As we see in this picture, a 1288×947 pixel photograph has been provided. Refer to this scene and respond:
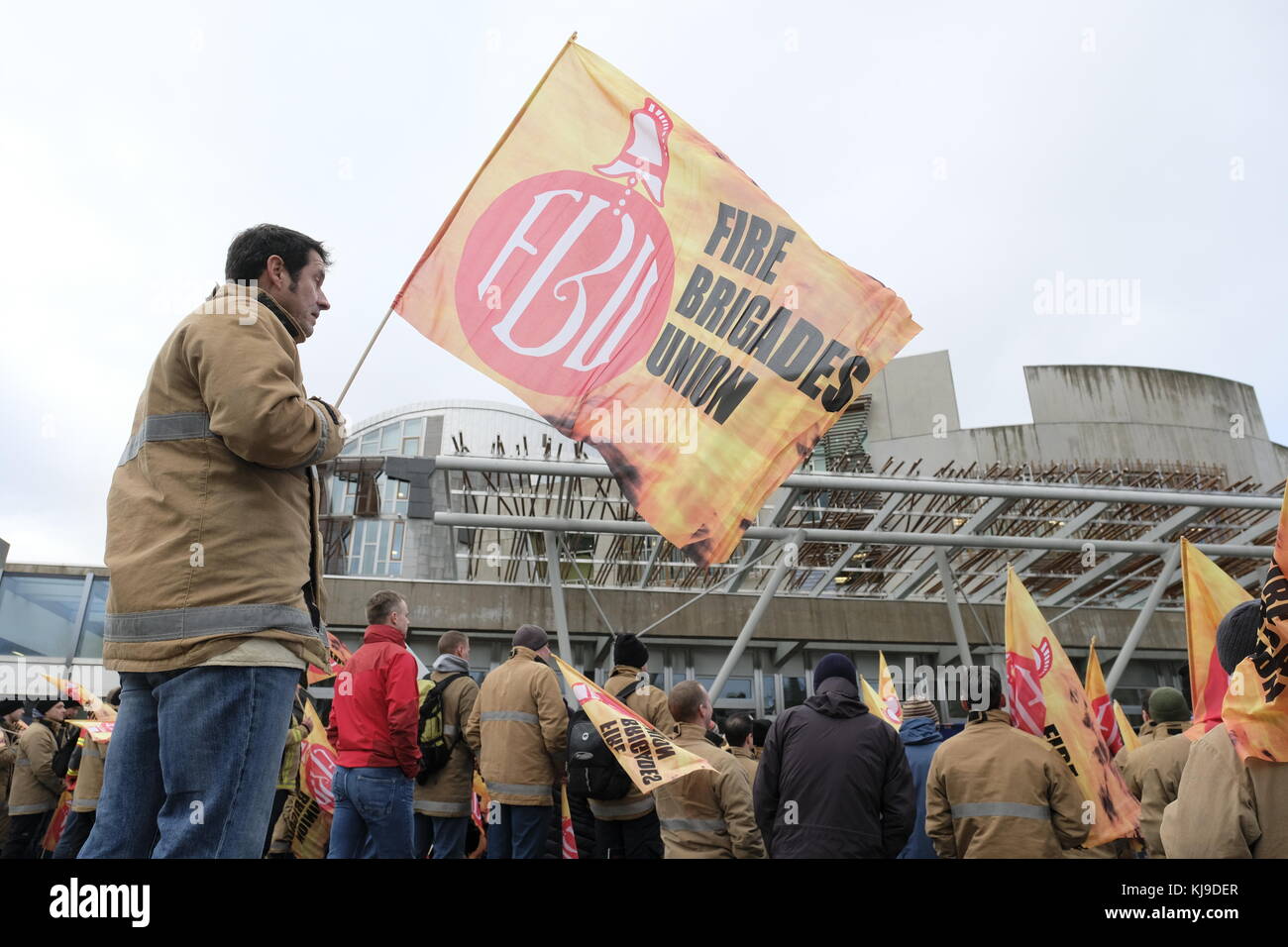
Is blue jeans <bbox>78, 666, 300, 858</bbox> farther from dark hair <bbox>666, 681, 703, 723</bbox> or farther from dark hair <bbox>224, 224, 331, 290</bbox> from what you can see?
dark hair <bbox>666, 681, 703, 723</bbox>

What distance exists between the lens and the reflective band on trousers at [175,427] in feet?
7.54

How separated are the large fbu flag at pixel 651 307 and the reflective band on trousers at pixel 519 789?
2258 mm

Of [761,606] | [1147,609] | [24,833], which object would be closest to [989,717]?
[761,606]

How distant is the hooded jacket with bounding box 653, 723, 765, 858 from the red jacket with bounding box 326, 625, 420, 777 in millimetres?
1576

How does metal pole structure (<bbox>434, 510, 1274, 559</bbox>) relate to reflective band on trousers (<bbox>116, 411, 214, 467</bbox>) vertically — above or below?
above

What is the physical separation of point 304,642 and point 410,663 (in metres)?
3.23

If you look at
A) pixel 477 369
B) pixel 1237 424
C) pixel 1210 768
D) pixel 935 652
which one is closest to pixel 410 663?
pixel 477 369

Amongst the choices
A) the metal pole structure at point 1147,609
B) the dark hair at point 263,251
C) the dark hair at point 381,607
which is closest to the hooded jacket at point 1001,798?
the dark hair at point 381,607

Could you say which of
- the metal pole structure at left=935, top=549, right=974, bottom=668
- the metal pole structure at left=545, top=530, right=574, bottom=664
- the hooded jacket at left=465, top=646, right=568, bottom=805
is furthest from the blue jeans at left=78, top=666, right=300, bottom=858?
the metal pole structure at left=935, top=549, right=974, bottom=668

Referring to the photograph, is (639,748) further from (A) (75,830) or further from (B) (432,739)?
(A) (75,830)

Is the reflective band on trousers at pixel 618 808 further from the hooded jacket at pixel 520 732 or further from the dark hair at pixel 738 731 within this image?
the dark hair at pixel 738 731

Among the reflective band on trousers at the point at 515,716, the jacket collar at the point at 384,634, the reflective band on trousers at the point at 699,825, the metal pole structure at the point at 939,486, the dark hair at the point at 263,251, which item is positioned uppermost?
the metal pole structure at the point at 939,486

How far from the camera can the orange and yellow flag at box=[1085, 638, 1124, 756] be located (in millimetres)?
8195

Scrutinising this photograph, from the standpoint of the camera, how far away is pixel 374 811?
509 centimetres
